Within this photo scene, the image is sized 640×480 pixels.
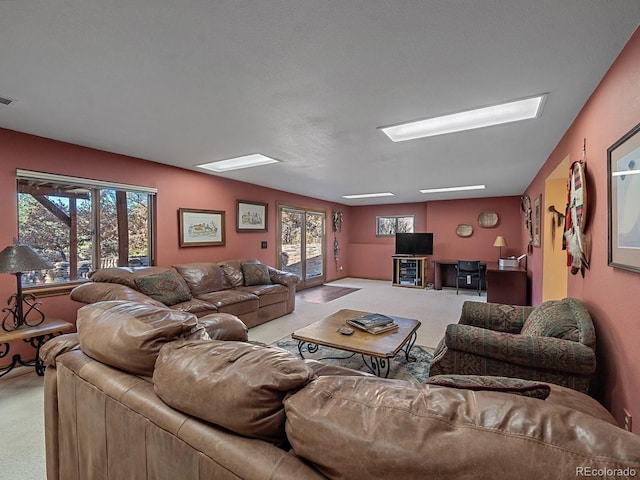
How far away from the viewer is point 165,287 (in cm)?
341

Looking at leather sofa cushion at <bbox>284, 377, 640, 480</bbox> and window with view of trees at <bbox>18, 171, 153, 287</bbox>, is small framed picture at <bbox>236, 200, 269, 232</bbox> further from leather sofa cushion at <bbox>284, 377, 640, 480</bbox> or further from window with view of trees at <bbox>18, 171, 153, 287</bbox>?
leather sofa cushion at <bbox>284, 377, 640, 480</bbox>

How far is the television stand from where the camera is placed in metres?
7.48

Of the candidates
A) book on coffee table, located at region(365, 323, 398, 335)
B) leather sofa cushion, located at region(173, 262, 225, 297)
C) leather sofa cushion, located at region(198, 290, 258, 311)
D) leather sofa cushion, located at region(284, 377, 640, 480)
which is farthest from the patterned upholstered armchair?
leather sofa cushion, located at region(173, 262, 225, 297)

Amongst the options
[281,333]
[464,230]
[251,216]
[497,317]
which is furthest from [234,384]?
[464,230]

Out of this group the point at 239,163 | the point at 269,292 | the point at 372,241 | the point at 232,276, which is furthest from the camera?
the point at 372,241

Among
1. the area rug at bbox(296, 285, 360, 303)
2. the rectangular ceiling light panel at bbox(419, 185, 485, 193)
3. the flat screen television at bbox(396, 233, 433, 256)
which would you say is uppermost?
the rectangular ceiling light panel at bbox(419, 185, 485, 193)

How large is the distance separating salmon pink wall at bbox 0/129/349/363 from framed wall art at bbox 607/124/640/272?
4.53 metres

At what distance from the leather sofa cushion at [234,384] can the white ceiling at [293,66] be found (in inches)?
55.8

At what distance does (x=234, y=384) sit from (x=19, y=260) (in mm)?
2749

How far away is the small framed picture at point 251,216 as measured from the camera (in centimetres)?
530

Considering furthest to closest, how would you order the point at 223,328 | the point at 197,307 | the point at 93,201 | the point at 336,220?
1. the point at 336,220
2. the point at 93,201
3. the point at 197,307
4. the point at 223,328

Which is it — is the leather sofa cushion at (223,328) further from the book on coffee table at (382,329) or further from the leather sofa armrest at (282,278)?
the leather sofa armrest at (282,278)

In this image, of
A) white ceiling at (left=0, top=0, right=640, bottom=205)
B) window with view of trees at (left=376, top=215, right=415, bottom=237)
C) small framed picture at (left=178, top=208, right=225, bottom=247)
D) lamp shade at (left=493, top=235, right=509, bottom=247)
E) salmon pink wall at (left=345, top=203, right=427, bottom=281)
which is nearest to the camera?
white ceiling at (left=0, top=0, right=640, bottom=205)

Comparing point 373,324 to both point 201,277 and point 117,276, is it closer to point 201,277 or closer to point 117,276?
point 201,277
